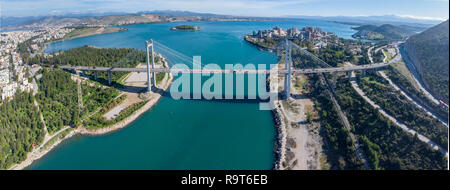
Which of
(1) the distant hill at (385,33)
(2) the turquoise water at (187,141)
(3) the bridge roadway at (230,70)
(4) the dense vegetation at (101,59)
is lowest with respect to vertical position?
(2) the turquoise water at (187,141)

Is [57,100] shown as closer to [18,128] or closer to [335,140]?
[18,128]

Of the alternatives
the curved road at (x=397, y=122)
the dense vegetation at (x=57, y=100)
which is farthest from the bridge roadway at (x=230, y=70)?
the dense vegetation at (x=57, y=100)

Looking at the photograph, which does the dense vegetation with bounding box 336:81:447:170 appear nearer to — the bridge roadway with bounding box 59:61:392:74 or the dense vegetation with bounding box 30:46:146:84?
the bridge roadway with bounding box 59:61:392:74

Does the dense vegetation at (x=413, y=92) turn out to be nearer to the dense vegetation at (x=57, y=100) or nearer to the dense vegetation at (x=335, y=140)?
the dense vegetation at (x=335, y=140)

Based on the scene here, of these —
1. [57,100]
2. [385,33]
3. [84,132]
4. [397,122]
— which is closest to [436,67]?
[397,122]

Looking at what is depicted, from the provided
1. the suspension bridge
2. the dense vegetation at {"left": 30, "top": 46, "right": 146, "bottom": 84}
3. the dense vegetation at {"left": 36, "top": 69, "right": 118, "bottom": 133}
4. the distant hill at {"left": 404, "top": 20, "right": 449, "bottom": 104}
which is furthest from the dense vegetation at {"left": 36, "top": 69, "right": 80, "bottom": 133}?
the distant hill at {"left": 404, "top": 20, "right": 449, "bottom": 104}

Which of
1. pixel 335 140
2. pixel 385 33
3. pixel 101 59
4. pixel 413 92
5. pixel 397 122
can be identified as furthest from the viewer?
pixel 385 33

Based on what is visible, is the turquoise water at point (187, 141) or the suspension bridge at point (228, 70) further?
the suspension bridge at point (228, 70)
